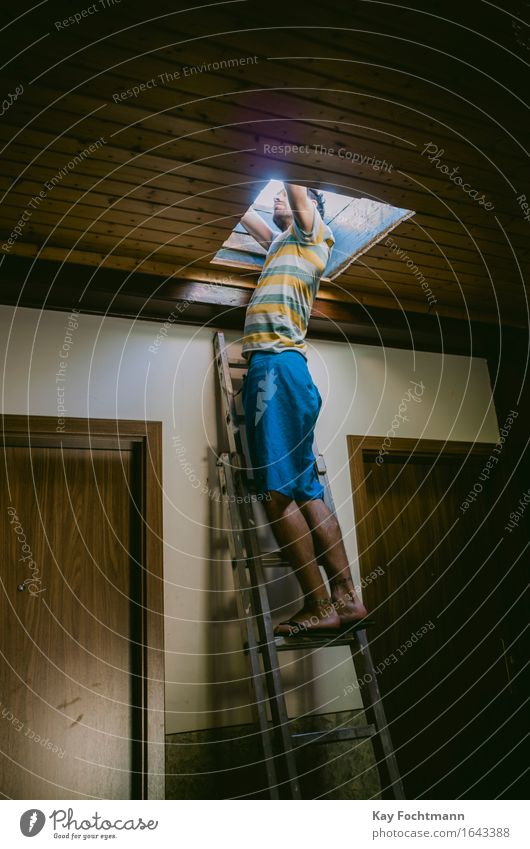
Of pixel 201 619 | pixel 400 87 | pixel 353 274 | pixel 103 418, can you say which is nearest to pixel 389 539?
pixel 201 619

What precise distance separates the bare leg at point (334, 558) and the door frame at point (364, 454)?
0.71 metres

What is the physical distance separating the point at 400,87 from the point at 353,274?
4.04ft

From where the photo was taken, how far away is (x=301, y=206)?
2.71 meters

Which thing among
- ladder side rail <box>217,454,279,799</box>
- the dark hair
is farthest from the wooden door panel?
the dark hair

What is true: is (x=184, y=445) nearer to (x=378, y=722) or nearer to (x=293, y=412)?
(x=293, y=412)

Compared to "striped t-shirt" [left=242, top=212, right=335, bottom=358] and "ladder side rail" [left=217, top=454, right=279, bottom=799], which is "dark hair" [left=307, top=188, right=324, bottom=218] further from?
"ladder side rail" [left=217, top=454, right=279, bottom=799]

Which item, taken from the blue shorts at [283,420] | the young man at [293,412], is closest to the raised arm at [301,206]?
the young man at [293,412]

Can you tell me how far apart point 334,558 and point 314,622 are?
0.97 ft

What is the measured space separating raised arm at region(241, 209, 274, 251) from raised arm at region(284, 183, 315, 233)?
346 mm

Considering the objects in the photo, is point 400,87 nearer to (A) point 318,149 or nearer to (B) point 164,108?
(A) point 318,149

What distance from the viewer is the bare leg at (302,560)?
245cm

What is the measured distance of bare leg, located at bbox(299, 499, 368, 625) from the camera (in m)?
2.53
